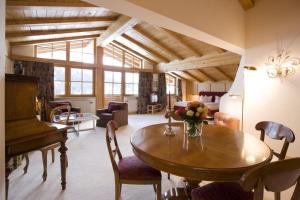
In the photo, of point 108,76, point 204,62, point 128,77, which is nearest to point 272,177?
point 204,62

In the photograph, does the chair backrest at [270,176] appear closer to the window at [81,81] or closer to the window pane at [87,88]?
the window at [81,81]

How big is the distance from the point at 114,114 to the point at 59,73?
10.2 ft

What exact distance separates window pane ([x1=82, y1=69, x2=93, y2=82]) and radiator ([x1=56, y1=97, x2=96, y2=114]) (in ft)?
2.72

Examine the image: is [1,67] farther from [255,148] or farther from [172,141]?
[255,148]

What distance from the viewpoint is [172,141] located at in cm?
152

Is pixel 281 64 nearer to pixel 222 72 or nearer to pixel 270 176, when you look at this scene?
pixel 270 176

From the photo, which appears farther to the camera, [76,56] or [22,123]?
[76,56]

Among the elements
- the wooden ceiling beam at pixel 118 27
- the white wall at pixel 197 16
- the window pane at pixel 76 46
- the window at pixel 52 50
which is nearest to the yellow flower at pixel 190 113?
the white wall at pixel 197 16

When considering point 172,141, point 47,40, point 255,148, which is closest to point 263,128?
point 255,148

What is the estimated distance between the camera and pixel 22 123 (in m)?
1.66

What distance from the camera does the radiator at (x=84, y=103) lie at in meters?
6.70

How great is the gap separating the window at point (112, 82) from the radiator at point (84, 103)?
857 millimetres

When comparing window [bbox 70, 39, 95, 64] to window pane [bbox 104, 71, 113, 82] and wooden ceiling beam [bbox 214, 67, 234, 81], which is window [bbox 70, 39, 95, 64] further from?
wooden ceiling beam [bbox 214, 67, 234, 81]

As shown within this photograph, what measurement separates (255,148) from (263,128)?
0.69m
